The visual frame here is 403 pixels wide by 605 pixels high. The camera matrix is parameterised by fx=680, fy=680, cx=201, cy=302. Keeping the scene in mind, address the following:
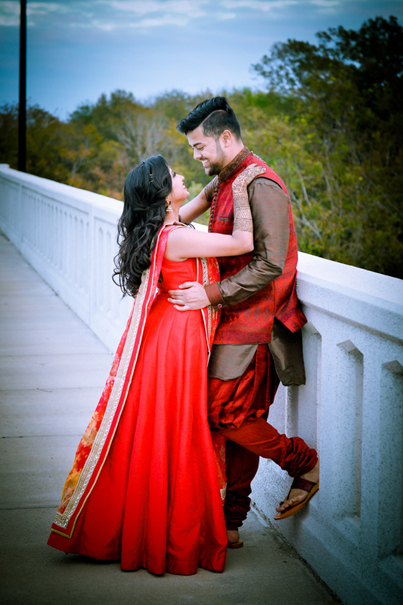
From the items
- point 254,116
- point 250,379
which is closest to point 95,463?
point 250,379

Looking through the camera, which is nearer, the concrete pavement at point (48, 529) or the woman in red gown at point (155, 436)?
the concrete pavement at point (48, 529)

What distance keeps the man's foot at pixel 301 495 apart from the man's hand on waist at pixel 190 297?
81cm

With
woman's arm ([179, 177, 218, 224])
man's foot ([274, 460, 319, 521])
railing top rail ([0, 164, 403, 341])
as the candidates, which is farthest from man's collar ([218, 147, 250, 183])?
man's foot ([274, 460, 319, 521])

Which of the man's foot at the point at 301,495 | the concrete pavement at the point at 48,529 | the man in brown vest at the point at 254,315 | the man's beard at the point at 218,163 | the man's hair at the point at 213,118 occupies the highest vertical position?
the man's hair at the point at 213,118

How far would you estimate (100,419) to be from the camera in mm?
2738

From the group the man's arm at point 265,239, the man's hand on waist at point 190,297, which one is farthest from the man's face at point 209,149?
the man's hand on waist at point 190,297

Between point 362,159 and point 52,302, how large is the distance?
14.2m

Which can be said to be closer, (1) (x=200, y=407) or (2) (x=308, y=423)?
(1) (x=200, y=407)

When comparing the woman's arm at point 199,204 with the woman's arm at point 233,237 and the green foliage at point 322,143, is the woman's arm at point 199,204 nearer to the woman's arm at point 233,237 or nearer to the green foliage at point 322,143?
the woman's arm at point 233,237

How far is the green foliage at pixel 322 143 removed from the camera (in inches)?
662

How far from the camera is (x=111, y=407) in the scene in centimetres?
272

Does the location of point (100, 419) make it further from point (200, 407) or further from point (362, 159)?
point (362, 159)

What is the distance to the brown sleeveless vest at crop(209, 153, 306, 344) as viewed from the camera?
2727mm

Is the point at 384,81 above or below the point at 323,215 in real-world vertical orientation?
above
